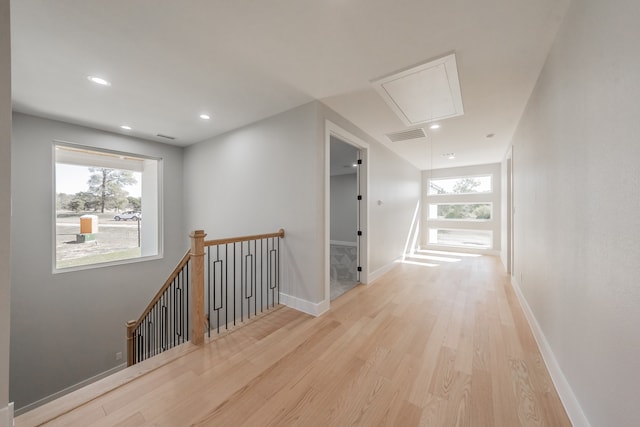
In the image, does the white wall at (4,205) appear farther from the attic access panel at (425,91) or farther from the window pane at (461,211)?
the window pane at (461,211)

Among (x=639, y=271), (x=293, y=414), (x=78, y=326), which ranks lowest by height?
(x=78, y=326)

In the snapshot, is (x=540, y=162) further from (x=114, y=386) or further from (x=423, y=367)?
(x=114, y=386)

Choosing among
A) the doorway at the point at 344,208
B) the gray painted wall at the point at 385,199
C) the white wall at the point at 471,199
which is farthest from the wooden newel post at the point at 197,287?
the white wall at the point at 471,199

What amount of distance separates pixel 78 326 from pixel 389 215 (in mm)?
5692

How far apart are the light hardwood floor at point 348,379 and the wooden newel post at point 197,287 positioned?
0.43 feet

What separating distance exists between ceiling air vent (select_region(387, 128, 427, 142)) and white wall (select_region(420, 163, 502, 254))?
3732mm

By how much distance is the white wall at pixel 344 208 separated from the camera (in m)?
8.12

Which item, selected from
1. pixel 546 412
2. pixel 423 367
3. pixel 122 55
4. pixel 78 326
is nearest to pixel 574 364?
pixel 546 412

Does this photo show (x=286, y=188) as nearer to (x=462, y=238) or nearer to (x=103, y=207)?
(x=103, y=207)

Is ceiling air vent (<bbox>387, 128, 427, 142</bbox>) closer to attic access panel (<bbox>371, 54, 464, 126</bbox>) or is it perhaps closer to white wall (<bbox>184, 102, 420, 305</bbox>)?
white wall (<bbox>184, 102, 420, 305</bbox>)

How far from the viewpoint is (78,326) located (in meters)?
3.41

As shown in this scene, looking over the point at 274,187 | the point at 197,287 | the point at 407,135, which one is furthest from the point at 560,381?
the point at 407,135

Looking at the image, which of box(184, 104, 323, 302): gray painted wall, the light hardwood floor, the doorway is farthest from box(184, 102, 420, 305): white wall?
the doorway

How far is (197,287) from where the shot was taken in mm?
2160
